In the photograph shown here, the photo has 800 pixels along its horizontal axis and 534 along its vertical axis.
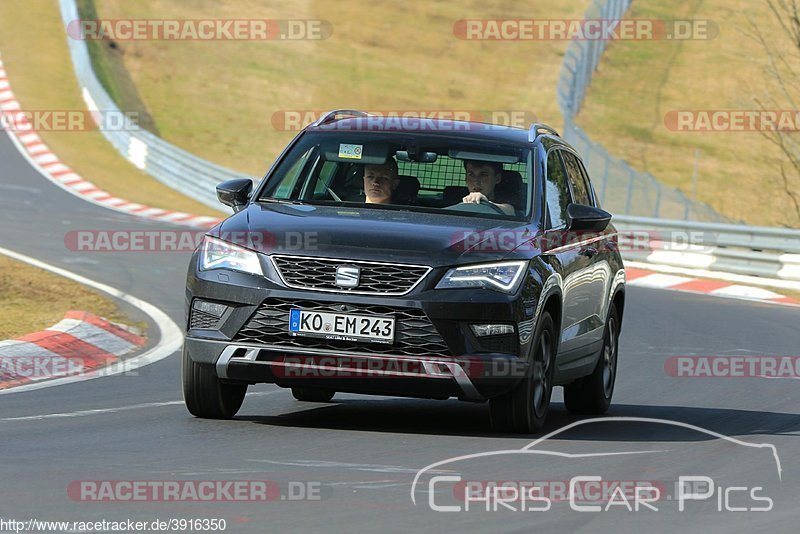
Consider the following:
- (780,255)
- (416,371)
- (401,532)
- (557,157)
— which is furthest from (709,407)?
(780,255)

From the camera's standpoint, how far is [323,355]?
8492 mm

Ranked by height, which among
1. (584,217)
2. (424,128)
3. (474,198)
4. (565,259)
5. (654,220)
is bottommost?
(654,220)

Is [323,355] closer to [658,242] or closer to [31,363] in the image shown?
[31,363]

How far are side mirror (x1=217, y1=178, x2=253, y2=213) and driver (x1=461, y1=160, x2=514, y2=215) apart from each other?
4.19ft

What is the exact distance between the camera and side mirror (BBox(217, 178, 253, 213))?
963cm

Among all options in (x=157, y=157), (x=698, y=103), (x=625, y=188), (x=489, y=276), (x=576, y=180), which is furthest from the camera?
(x=698, y=103)

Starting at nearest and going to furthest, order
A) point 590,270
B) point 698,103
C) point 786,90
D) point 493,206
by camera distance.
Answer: point 493,206 → point 590,270 → point 786,90 → point 698,103

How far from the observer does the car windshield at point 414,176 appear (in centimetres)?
966

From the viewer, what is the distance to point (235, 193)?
9.64 m

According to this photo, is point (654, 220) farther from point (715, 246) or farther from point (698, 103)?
point (698, 103)

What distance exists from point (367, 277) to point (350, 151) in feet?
5.35

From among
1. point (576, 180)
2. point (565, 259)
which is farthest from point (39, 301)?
point (565, 259)

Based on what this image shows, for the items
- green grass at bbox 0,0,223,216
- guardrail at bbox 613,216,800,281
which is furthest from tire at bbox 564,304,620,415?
green grass at bbox 0,0,223,216

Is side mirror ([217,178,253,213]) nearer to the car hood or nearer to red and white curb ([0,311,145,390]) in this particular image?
the car hood
